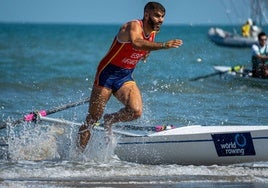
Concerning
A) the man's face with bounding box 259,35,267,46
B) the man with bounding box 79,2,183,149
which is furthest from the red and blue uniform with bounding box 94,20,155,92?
the man's face with bounding box 259,35,267,46

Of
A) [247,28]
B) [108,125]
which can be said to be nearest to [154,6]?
[108,125]

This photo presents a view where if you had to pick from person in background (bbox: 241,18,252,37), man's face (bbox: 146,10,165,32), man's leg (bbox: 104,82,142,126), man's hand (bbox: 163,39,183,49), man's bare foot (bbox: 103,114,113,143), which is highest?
man's face (bbox: 146,10,165,32)

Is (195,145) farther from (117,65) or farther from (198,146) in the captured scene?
(117,65)

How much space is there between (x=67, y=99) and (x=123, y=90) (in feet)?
25.3

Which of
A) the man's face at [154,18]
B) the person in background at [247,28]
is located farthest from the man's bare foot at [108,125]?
the person in background at [247,28]

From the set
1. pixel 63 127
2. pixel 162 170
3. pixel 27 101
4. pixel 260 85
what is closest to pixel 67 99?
pixel 27 101

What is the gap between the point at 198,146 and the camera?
1008cm

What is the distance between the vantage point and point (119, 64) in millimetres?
9875

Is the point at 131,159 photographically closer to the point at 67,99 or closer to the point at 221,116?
the point at 221,116

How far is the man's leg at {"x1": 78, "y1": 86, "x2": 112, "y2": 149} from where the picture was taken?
9977 millimetres

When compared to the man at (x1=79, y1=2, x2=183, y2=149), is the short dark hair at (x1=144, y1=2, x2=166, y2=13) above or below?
above

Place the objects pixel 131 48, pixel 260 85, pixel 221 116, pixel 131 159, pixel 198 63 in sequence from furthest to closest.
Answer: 1. pixel 198 63
2. pixel 260 85
3. pixel 221 116
4. pixel 131 159
5. pixel 131 48

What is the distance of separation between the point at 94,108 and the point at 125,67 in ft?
2.14

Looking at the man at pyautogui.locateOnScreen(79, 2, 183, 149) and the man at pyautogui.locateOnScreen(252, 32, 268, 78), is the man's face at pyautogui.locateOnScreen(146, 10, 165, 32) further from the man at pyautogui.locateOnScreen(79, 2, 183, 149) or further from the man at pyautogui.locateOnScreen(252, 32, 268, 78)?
the man at pyautogui.locateOnScreen(252, 32, 268, 78)
